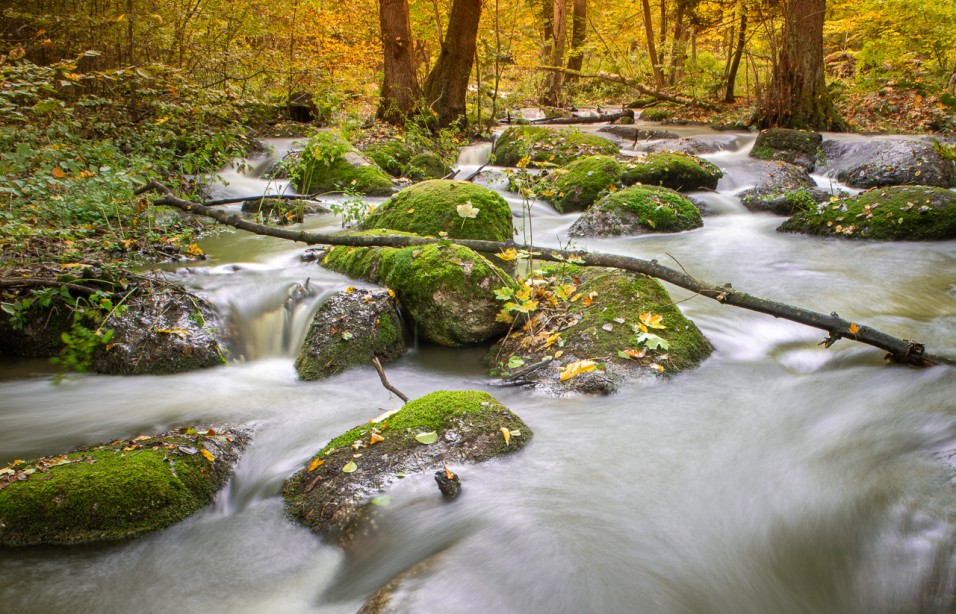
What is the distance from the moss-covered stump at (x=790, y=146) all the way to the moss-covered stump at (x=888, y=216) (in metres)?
3.75

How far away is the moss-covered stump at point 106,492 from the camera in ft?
9.57

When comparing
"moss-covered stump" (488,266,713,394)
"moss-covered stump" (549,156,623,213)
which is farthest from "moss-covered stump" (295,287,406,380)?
"moss-covered stump" (549,156,623,213)

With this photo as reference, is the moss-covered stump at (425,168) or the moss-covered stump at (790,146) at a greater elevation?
the moss-covered stump at (790,146)

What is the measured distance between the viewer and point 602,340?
4586 mm

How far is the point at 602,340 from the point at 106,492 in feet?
10.7

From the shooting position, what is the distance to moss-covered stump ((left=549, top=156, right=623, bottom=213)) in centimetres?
1005

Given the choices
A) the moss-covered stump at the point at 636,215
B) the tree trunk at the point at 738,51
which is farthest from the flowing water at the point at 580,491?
the tree trunk at the point at 738,51

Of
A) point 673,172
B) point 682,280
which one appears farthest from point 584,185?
point 682,280

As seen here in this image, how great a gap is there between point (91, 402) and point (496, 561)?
3.34m

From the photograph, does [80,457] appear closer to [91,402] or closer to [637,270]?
[91,402]

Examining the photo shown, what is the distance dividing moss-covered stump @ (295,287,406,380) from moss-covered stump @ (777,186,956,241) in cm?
655

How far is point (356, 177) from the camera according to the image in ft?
33.8

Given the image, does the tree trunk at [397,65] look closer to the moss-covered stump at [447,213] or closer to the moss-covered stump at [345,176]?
the moss-covered stump at [345,176]

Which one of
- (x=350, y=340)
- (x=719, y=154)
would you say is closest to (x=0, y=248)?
(x=350, y=340)
